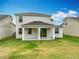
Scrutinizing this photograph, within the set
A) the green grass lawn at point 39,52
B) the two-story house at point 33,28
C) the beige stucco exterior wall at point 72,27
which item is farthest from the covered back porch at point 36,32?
the green grass lawn at point 39,52

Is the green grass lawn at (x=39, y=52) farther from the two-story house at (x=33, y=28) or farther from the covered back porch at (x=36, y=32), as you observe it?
the two-story house at (x=33, y=28)

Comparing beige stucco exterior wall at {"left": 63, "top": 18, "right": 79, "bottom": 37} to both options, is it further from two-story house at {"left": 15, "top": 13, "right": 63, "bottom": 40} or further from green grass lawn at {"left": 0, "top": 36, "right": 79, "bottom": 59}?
green grass lawn at {"left": 0, "top": 36, "right": 79, "bottom": 59}

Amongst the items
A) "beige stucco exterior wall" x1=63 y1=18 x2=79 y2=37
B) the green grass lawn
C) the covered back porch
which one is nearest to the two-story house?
the covered back porch

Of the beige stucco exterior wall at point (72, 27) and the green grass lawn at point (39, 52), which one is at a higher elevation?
the beige stucco exterior wall at point (72, 27)

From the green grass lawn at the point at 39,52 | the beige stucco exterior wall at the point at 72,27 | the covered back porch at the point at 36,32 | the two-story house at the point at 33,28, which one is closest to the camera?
the green grass lawn at the point at 39,52

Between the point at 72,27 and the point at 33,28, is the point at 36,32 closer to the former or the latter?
the point at 33,28

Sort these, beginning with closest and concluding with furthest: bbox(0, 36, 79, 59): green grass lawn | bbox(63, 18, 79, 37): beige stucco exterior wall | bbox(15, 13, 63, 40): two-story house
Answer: bbox(0, 36, 79, 59): green grass lawn, bbox(15, 13, 63, 40): two-story house, bbox(63, 18, 79, 37): beige stucco exterior wall

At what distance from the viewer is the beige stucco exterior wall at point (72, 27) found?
3564cm

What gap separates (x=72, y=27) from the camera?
3697 centimetres

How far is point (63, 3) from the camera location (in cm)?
4800

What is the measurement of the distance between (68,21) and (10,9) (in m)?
21.1

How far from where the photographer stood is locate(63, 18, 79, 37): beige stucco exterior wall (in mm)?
35641

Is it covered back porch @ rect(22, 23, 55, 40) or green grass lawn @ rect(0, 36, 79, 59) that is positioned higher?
covered back porch @ rect(22, 23, 55, 40)

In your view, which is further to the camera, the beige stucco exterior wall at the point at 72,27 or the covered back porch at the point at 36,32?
the beige stucco exterior wall at the point at 72,27
